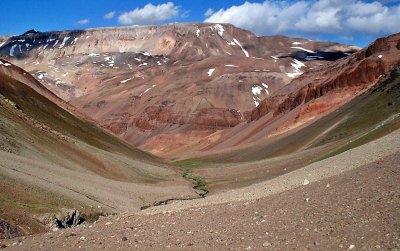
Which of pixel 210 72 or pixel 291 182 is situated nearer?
pixel 291 182

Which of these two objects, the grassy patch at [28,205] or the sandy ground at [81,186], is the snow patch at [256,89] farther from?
the grassy patch at [28,205]

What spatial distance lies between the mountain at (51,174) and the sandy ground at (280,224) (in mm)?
3944

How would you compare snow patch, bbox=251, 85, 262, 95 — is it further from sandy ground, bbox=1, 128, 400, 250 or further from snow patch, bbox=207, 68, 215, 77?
sandy ground, bbox=1, 128, 400, 250

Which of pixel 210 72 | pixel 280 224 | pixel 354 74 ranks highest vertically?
pixel 210 72

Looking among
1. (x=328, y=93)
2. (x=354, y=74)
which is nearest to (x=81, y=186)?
(x=354, y=74)

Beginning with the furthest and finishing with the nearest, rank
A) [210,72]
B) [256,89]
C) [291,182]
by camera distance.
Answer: [210,72], [256,89], [291,182]

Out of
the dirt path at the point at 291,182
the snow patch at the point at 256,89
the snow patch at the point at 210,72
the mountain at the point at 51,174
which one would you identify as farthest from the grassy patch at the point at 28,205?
the snow patch at the point at 210,72

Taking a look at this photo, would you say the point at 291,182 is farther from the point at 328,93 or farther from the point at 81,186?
the point at 328,93

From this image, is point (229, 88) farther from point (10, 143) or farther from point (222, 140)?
point (10, 143)

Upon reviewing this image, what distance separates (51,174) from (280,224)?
21142 millimetres

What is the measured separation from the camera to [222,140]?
381ft

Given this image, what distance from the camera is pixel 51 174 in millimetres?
31500

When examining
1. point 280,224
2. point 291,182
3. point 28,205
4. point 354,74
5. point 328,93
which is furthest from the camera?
point 328,93

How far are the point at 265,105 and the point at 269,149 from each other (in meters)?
45.2
